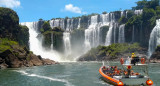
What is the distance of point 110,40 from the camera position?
315 feet

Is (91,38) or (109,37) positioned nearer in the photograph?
(109,37)

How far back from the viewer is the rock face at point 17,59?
176 ft

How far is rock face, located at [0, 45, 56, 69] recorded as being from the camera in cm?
5353

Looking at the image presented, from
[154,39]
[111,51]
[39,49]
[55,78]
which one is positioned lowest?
[55,78]

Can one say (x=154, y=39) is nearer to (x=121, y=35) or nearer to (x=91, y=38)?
(x=121, y=35)

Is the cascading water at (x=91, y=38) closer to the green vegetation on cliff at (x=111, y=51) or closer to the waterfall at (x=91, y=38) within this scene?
the waterfall at (x=91, y=38)

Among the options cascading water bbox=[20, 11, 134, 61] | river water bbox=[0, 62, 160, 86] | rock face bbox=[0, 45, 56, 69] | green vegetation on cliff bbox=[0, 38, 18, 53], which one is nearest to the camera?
river water bbox=[0, 62, 160, 86]

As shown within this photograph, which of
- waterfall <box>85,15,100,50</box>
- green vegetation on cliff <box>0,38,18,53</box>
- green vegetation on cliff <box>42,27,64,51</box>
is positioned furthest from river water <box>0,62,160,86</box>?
waterfall <box>85,15,100,50</box>

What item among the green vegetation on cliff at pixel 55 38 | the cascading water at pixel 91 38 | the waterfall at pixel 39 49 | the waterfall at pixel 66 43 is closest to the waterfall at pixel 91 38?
the cascading water at pixel 91 38

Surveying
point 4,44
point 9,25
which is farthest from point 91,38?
point 4,44

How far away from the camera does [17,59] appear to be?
2212 inches

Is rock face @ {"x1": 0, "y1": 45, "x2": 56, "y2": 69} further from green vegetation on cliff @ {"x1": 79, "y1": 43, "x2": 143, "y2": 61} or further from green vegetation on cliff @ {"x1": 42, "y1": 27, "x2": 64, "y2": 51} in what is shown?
green vegetation on cliff @ {"x1": 42, "y1": 27, "x2": 64, "y2": 51}

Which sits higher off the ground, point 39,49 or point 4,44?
point 4,44

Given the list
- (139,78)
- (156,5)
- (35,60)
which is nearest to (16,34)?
(35,60)
